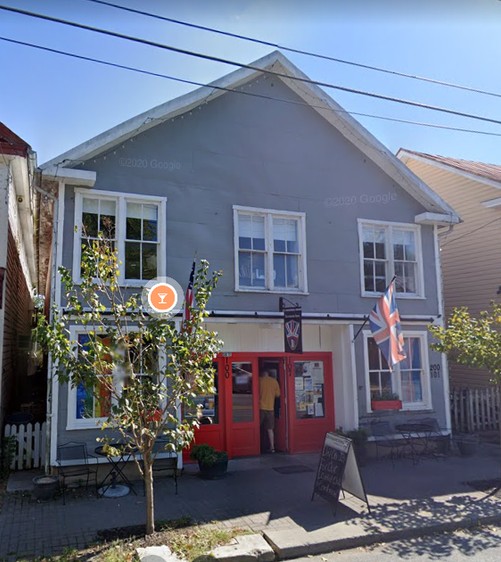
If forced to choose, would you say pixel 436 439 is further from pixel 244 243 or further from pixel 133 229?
pixel 133 229

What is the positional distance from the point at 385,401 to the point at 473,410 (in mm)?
3813

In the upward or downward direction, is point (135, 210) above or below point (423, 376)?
above

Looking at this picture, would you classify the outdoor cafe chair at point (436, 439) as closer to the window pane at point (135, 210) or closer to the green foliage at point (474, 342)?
the green foliage at point (474, 342)

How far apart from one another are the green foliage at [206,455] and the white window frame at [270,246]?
10.7 feet

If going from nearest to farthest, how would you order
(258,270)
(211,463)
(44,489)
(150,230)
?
1. (44,489)
2. (211,463)
3. (150,230)
4. (258,270)

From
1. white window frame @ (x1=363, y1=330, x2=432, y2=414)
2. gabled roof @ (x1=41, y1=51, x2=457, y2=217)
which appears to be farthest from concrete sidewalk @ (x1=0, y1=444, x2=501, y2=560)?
gabled roof @ (x1=41, y1=51, x2=457, y2=217)

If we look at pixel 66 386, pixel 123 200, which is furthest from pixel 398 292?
pixel 66 386

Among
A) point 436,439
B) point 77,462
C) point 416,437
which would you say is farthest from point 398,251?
point 77,462

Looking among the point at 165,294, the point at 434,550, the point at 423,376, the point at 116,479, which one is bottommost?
the point at 434,550

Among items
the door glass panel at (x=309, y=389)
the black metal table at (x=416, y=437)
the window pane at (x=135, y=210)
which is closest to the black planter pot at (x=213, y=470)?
the door glass panel at (x=309, y=389)

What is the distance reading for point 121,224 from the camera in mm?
10039

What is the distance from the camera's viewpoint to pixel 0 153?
8.84m

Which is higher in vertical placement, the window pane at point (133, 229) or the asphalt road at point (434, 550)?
the window pane at point (133, 229)

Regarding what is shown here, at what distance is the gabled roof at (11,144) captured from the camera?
8.87 meters
